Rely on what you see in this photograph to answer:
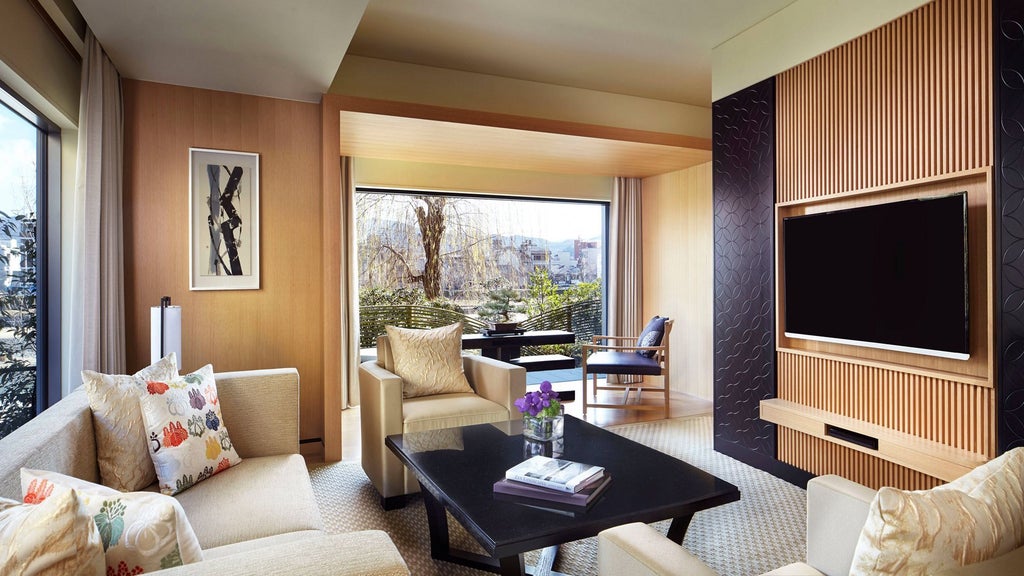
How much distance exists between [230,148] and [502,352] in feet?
10.4

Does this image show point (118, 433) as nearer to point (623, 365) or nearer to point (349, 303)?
point (349, 303)

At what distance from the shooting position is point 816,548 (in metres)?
1.60

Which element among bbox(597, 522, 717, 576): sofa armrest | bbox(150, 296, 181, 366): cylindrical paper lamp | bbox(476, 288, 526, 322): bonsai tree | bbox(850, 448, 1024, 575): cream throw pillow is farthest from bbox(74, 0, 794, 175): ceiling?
bbox(850, 448, 1024, 575): cream throw pillow

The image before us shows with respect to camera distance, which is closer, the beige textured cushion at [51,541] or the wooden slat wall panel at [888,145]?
the beige textured cushion at [51,541]

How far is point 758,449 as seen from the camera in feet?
12.2

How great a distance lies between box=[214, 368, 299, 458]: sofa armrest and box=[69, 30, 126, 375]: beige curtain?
1.05 metres

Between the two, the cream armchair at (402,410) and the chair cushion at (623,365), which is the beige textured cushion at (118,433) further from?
the chair cushion at (623,365)

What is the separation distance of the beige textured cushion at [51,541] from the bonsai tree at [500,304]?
6038 mm

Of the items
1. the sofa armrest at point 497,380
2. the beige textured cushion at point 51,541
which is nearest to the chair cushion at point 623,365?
the sofa armrest at point 497,380

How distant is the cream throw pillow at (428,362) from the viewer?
3.54 meters

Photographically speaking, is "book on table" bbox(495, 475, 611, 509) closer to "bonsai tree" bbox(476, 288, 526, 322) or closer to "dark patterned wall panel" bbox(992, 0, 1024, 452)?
"dark patterned wall panel" bbox(992, 0, 1024, 452)

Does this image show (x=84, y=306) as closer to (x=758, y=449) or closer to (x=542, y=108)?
(x=542, y=108)

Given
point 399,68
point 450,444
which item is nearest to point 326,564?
point 450,444

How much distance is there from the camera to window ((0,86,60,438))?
8.60ft
